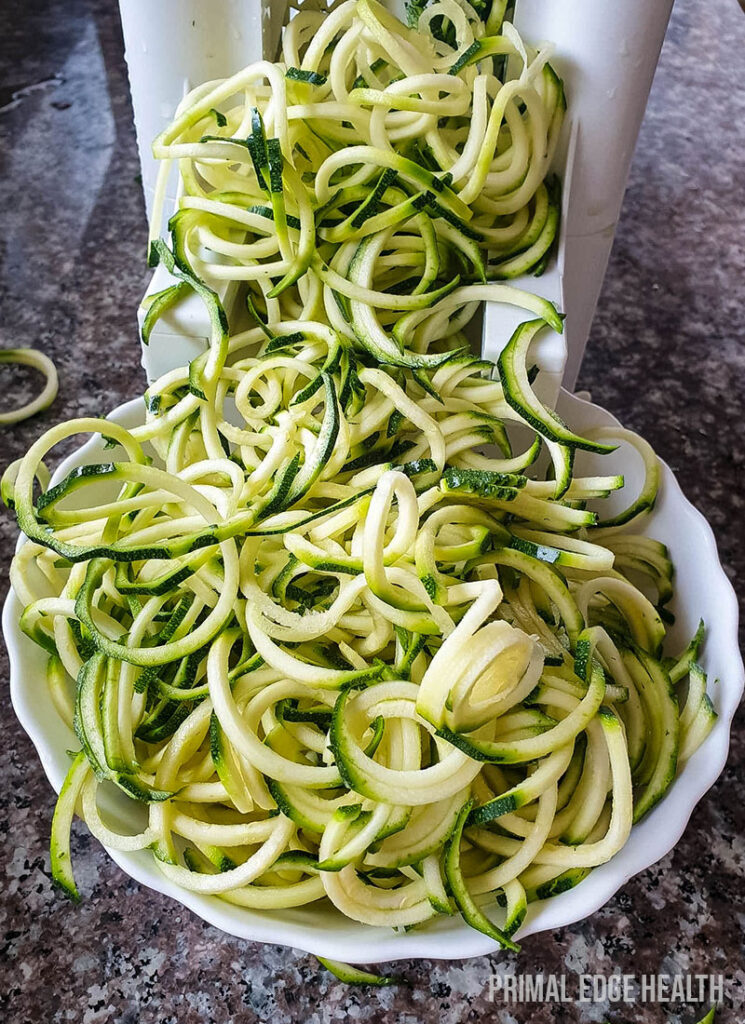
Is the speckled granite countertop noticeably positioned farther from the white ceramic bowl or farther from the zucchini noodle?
the white ceramic bowl

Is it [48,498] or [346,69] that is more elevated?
[346,69]

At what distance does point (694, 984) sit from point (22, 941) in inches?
18.5

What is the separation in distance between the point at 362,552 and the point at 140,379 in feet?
1.88

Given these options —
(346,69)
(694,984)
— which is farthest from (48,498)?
(694,984)

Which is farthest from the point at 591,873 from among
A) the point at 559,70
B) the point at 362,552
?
the point at 559,70

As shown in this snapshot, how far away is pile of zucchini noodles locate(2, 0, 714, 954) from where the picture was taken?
0.54 meters

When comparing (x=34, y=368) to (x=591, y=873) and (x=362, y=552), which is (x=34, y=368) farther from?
(x=591, y=873)

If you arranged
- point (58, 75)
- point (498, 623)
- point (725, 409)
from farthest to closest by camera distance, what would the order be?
point (58, 75)
point (725, 409)
point (498, 623)

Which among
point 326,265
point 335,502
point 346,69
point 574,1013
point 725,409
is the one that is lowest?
point 574,1013

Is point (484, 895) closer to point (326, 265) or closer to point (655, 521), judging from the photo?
point (655, 521)

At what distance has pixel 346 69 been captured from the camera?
72cm

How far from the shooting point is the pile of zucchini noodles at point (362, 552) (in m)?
0.54

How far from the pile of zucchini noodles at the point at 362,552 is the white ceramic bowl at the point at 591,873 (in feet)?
0.04

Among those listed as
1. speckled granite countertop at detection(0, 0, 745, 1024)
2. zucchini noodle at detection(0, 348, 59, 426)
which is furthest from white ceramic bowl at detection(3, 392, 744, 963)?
zucchini noodle at detection(0, 348, 59, 426)
